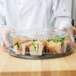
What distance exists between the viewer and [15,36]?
1.03 meters

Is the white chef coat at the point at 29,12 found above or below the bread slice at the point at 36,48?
above

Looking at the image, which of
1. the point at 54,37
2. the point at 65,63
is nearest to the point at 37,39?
the point at 54,37

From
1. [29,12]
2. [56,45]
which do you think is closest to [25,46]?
[56,45]

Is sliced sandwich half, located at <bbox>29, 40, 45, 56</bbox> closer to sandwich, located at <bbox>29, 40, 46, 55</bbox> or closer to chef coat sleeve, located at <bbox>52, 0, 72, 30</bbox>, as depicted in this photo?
sandwich, located at <bbox>29, 40, 46, 55</bbox>

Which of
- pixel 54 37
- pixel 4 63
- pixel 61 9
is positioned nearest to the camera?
pixel 4 63

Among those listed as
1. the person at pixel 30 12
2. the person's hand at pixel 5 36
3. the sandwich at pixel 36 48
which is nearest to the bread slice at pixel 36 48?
the sandwich at pixel 36 48

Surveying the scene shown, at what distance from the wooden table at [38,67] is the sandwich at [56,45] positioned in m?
0.04

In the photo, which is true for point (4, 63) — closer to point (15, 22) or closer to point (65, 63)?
point (65, 63)

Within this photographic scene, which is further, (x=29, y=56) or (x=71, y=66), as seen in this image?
(x=29, y=56)

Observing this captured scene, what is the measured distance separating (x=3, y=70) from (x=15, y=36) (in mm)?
263

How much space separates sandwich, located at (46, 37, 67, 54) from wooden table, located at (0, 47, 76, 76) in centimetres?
4

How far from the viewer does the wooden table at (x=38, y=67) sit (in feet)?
2.62

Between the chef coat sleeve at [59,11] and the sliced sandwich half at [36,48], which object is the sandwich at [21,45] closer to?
the sliced sandwich half at [36,48]

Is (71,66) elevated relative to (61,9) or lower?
lower
